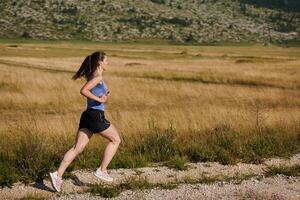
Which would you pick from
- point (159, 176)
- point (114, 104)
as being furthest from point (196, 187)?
point (114, 104)

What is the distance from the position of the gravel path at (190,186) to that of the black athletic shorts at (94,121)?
42.6 inches

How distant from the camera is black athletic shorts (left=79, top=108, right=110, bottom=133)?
33.8 feet

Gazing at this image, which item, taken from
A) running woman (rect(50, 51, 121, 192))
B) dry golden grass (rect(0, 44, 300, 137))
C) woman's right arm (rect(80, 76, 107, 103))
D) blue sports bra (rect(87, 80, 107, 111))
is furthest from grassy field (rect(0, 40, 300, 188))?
woman's right arm (rect(80, 76, 107, 103))

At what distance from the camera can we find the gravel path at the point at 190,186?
9.73 m

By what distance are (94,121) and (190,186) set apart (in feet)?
6.98

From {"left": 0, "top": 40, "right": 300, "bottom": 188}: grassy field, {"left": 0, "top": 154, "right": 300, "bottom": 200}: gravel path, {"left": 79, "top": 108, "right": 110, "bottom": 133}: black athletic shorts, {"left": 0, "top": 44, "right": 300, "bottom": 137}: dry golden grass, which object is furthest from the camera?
{"left": 0, "top": 44, "right": 300, "bottom": 137}: dry golden grass

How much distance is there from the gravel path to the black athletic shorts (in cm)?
108

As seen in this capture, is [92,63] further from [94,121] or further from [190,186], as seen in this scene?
[190,186]

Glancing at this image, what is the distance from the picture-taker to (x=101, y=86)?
34.1 ft

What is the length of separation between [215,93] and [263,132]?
20.1 metres

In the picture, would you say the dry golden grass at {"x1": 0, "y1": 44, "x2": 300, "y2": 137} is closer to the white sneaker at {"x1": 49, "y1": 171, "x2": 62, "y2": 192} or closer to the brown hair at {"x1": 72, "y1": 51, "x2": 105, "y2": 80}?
the brown hair at {"x1": 72, "y1": 51, "x2": 105, "y2": 80}

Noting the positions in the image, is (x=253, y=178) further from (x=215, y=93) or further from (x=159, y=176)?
(x=215, y=93)

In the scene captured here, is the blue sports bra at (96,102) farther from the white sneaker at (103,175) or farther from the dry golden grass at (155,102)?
the dry golden grass at (155,102)

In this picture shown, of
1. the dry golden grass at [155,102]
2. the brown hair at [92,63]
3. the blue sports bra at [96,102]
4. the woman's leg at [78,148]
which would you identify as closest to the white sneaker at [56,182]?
the woman's leg at [78,148]
